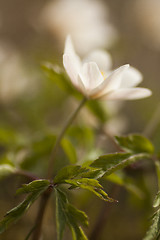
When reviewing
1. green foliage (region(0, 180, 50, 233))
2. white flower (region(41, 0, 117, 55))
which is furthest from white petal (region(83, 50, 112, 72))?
white flower (region(41, 0, 117, 55))

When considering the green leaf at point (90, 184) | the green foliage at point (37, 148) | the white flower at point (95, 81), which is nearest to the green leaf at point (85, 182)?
the green leaf at point (90, 184)

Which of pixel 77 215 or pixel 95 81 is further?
pixel 95 81

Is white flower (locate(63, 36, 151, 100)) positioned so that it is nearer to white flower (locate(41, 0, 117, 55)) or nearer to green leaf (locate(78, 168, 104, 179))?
green leaf (locate(78, 168, 104, 179))

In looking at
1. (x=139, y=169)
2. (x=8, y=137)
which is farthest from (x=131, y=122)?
(x=8, y=137)

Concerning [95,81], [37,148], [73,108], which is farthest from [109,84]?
[73,108]

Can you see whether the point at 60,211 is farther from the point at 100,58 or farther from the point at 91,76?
the point at 100,58

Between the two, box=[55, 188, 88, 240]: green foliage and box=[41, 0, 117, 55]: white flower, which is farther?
box=[41, 0, 117, 55]: white flower

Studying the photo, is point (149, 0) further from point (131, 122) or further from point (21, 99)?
A: point (21, 99)
